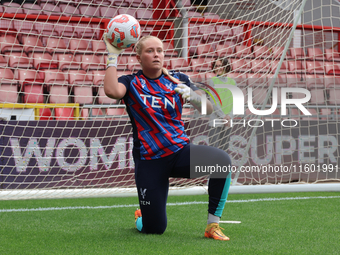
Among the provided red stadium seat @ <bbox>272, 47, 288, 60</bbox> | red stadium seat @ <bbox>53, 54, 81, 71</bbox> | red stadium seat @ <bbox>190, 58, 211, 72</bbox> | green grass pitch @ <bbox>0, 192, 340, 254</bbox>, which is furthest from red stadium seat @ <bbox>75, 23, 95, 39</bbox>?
green grass pitch @ <bbox>0, 192, 340, 254</bbox>

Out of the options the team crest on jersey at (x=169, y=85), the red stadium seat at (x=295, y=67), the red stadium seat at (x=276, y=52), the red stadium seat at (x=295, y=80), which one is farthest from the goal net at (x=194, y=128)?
the team crest on jersey at (x=169, y=85)

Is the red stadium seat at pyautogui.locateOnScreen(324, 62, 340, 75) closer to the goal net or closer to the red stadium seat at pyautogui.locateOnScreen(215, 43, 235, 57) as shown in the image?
the goal net

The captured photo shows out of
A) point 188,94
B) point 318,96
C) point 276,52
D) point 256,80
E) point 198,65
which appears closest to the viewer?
point 188,94

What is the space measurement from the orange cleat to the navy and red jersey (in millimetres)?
584

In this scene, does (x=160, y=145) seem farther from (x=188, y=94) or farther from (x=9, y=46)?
(x=9, y=46)

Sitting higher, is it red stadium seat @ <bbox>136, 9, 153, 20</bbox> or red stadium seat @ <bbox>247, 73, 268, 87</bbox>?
red stadium seat @ <bbox>136, 9, 153, 20</bbox>

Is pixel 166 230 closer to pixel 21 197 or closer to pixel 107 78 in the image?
pixel 107 78

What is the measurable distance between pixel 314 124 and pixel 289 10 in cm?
188

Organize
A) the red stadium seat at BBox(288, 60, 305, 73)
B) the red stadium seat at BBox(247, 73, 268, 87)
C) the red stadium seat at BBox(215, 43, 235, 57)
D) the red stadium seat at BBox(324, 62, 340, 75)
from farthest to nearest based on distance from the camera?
the red stadium seat at BBox(324, 62, 340, 75), the red stadium seat at BBox(288, 60, 305, 73), the red stadium seat at BBox(215, 43, 235, 57), the red stadium seat at BBox(247, 73, 268, 87)

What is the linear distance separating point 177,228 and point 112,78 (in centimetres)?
136

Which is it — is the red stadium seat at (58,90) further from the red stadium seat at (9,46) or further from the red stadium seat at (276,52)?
the red stadium seat at (276,52)

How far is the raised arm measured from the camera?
2.84 meters

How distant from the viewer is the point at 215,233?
302 centimetres

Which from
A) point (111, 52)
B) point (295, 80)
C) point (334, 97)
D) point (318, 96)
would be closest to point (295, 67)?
point (295, 80)
